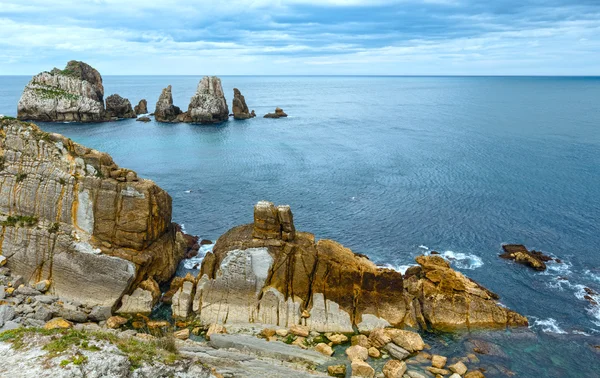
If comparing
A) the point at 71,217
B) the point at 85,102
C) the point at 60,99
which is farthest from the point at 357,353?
the point at 60,99

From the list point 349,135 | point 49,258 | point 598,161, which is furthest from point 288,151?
point 49,258

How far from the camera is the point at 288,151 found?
11800 cm

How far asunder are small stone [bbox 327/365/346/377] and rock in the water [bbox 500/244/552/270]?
3060 centimetres

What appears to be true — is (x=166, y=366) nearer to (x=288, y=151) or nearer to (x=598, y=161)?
(x=288, y=151)

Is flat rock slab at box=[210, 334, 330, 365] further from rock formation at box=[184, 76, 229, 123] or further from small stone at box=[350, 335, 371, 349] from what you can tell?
rock formation at box=[184, 76, 229, 123]

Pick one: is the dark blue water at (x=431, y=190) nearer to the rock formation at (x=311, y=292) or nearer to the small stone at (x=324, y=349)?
the rock formation at (x=311, y=292)

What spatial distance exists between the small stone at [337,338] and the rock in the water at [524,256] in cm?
2712

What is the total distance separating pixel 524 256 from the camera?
5266 cm

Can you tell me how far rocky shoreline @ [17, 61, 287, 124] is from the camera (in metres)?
151

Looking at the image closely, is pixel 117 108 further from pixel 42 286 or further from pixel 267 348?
pixel 267 348

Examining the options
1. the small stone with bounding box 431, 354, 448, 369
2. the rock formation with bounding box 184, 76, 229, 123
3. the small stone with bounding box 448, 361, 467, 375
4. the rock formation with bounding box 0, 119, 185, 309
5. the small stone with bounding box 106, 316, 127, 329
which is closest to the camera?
the small stone with bounding box 448, 361, 467, 375

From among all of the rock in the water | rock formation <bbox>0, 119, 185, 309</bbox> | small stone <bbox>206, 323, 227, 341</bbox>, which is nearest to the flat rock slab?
small stone <bbox>206, 323, 227, 341</bbox>

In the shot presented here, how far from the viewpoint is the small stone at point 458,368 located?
33.8 meters

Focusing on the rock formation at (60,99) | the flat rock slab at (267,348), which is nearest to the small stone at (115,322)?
the flat rock slab at (267,348)
